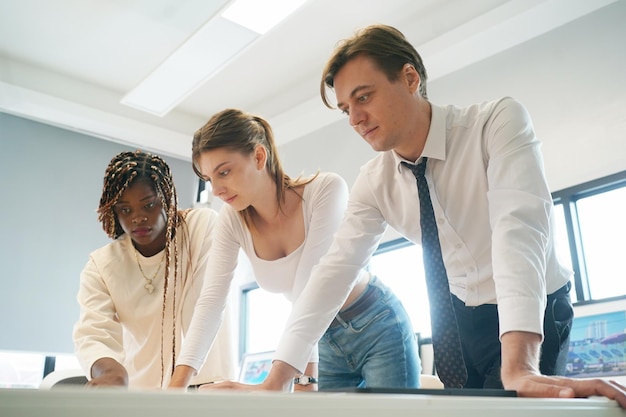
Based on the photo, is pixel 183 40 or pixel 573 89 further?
pixel 183 40

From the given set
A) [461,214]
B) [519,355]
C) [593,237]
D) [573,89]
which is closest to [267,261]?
[461,214]

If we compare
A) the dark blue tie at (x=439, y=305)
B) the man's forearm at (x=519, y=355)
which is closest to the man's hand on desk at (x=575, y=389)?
the man's forearm at (x=519, y=355)

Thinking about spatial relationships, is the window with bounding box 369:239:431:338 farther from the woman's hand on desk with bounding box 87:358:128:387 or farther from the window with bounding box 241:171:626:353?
the woman's hand on desk with bounding box 87:358:128:387

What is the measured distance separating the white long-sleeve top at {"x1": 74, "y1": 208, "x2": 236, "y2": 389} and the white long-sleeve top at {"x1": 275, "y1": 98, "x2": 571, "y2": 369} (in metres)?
0.56

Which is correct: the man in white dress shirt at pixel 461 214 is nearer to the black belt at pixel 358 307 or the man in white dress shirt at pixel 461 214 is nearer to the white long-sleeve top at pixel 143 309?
the black belt at pixel 358 307

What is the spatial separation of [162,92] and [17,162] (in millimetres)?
1283

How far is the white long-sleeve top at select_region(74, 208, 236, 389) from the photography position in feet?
5.38

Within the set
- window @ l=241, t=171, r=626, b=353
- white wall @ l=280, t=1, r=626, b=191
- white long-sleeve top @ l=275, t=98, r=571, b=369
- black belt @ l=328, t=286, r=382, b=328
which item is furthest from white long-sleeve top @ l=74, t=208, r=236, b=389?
white wall @ l=280, t=1, r=626, b=191

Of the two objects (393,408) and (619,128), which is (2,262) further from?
(393,408)

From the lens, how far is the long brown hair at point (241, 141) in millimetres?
1619

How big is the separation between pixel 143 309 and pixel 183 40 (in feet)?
8.37

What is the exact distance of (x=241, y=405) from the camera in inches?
14.2

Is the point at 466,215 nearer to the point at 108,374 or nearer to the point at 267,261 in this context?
the point at 267,261

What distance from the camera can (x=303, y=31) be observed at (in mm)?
4262
